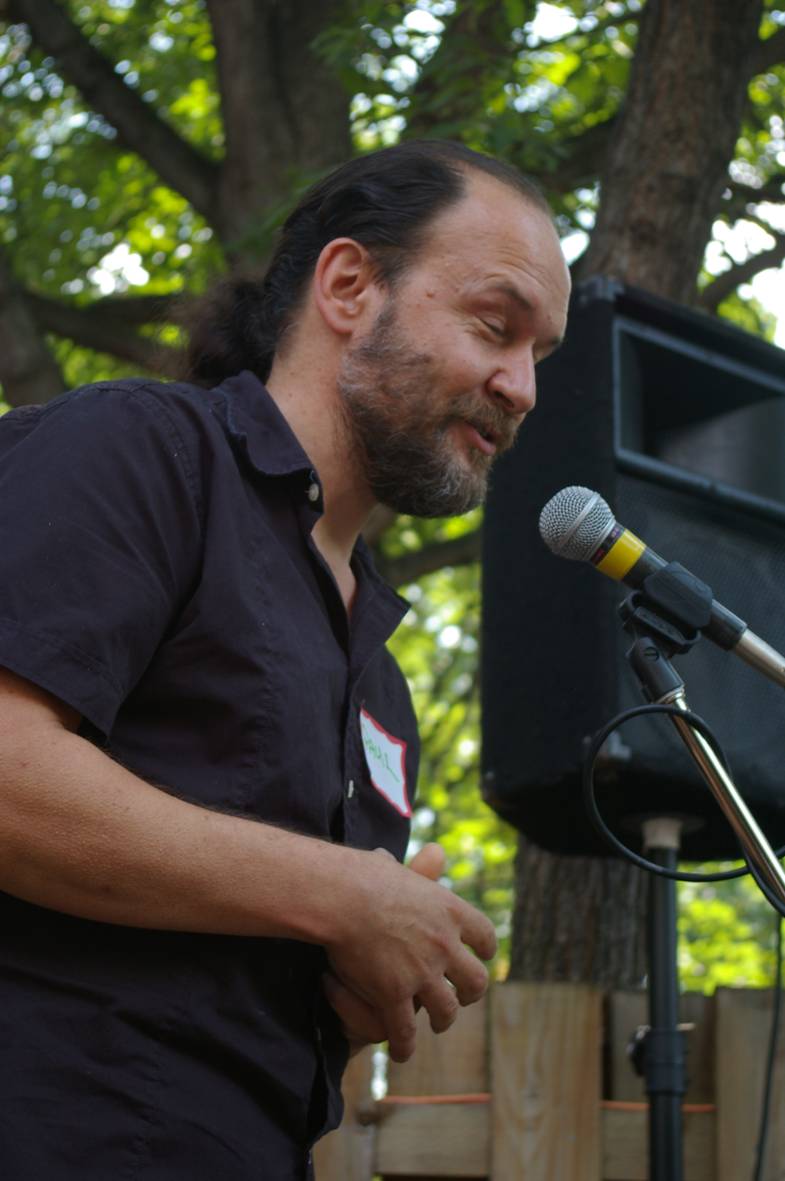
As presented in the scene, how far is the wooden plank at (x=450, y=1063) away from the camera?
285 cm

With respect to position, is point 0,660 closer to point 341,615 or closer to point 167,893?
point 167,893

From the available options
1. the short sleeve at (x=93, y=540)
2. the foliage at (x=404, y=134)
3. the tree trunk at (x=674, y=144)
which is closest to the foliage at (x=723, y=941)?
the foliage at (x=404, y=134)

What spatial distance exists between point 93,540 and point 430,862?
68 centimetres

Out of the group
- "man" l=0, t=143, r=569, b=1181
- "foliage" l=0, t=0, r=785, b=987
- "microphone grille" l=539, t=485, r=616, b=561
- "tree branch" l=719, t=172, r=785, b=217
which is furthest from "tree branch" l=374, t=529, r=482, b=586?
"microphone grille" l=539, t=485, r=616, b=561

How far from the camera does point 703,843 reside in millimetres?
2871

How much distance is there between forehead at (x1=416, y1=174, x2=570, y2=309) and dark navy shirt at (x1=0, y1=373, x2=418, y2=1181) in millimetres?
388

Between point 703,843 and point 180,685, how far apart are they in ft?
5.08

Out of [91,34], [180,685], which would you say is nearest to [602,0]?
[91,34]

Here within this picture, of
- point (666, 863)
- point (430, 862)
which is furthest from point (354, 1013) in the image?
point (666, 863)

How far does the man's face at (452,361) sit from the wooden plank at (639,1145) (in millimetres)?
1348

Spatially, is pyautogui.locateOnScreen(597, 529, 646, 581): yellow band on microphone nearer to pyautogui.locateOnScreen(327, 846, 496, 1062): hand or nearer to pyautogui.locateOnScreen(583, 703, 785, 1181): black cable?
pyautogui.locateOnScreen(583, 703, 785, 1181): black cable

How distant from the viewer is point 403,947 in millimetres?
1576

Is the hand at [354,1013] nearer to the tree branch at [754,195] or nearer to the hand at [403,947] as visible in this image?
the hand at [403,947]

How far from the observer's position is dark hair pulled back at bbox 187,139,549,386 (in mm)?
2143
